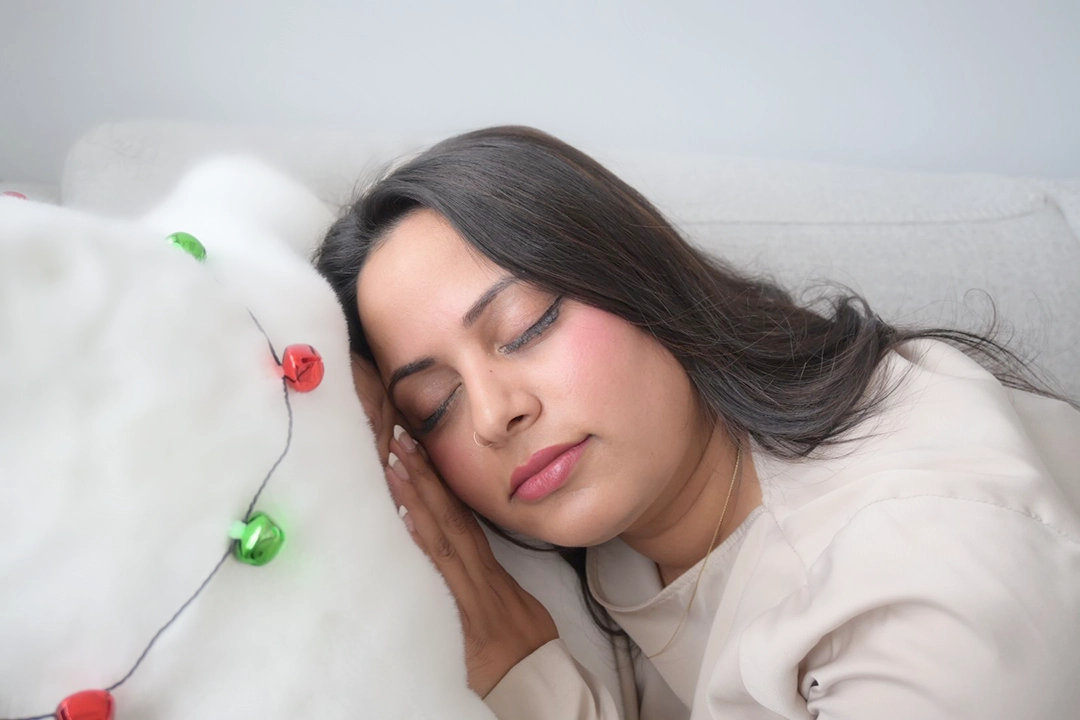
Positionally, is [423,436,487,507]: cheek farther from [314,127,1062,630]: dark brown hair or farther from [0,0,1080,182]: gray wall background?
[0,0,1080,182]: gray wall background

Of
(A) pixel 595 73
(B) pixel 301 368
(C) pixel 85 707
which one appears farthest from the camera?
(A) pixel 595 73

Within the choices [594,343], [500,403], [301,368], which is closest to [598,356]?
[594,343]

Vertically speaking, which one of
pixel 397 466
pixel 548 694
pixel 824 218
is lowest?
pixel 548 694

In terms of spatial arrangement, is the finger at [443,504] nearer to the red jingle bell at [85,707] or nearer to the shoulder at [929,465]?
the shoulder at [929,465]

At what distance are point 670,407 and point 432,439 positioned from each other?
292mm

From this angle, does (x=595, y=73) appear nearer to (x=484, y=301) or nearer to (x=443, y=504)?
(x=484, y=301)

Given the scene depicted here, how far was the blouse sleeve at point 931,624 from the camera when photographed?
65cm

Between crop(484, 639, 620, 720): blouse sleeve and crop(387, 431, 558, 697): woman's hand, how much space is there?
0.02 metres

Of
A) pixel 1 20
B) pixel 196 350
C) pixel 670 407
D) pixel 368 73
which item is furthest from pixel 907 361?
pixel 1 20

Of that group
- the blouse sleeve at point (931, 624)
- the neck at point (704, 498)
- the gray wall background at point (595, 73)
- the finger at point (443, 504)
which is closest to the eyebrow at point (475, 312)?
the finger at point (443, 504)

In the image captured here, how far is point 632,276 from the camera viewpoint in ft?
3.10

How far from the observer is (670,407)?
2.98ft

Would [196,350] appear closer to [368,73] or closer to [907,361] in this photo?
[907,361]

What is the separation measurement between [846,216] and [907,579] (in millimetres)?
766
